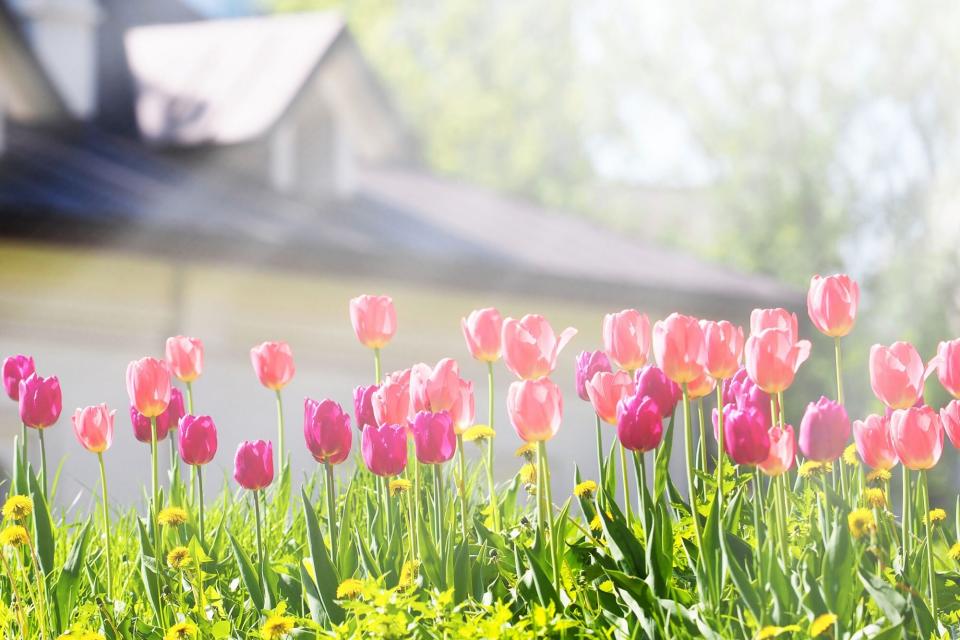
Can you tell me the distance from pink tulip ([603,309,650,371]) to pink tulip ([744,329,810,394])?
282 millimetres

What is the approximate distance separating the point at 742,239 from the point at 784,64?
264 cm

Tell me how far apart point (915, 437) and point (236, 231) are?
5.74m

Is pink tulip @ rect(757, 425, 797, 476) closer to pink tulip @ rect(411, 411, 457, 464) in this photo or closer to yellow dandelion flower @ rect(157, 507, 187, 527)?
pink tulip @ rect(411, 411, 457, 464)

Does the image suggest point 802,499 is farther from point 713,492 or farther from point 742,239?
point 742,239

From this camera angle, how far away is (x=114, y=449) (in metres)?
6.62

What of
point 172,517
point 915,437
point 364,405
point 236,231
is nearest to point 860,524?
point 915,437

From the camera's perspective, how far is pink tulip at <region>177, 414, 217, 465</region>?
6.31ft

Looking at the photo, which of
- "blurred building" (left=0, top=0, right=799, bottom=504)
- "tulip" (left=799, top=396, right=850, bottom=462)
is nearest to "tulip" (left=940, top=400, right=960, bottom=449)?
"tulip" (left=799, top=396, right=850, bottom=462)

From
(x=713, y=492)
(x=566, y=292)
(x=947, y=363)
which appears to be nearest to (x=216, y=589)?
(x=713, y=492)

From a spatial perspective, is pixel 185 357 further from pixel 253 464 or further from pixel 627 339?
pixel 627 339

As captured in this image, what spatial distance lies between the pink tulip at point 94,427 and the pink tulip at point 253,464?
34 centimetres

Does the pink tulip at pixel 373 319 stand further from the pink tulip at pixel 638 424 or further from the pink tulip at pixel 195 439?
the pink tulip at pixel 638 424

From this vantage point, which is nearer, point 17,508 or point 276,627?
point 276,627

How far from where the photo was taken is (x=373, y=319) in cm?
220
